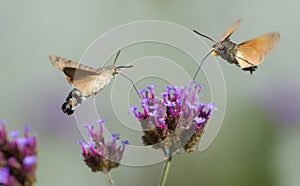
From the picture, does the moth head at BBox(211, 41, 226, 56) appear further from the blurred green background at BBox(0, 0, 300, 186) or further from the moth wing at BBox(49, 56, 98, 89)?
the blurred green background at BBox(0, 0, 300, 186)

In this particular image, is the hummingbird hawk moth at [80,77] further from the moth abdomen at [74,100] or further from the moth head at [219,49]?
the moth head at [219,49]

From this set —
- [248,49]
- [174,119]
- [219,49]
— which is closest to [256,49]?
[248,49]

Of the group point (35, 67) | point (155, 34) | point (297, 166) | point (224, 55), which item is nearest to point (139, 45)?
point (155, 34)

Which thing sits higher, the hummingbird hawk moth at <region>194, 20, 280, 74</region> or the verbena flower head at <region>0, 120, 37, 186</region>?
the hummingbird hawk moth at <region>194, 20, 280, 74</region>

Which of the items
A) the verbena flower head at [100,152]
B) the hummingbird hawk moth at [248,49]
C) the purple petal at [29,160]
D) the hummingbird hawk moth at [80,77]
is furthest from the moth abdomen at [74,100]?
the hummingbird hawk moth at [248,49]

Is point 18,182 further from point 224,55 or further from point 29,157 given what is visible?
point 224,55

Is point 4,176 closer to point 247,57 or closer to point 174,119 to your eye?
point 174,119

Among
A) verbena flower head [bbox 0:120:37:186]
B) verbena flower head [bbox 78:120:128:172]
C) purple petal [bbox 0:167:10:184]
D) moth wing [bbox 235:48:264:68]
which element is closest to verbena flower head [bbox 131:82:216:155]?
verbena flower head [bbox 78:120:128:172]
